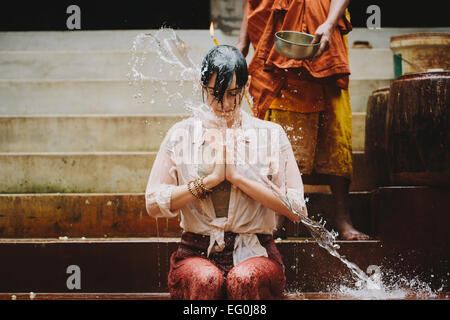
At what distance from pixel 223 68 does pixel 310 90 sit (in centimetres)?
132

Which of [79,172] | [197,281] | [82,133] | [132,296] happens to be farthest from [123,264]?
[82,133]

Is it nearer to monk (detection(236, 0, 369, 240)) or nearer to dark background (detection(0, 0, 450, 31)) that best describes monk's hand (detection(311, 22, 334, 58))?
monk (detection(236, 0, 369, 240))

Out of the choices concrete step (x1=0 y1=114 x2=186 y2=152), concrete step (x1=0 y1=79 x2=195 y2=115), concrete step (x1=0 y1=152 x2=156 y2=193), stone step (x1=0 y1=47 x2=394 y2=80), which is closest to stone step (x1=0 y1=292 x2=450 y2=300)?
concrete step (x1=0 y1=152 x2=156 y2=193)

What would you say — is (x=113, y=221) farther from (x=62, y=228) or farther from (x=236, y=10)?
(x=236, y=10)

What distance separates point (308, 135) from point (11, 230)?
7.23ft

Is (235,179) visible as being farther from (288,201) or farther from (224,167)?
(288,201)

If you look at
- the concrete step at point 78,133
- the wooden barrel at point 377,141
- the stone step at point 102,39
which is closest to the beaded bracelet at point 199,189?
the wooden barrel at point 377,141

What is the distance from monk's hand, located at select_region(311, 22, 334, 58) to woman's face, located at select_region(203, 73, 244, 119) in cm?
104

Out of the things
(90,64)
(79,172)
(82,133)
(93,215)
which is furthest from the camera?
(90,64)

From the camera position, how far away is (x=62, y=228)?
12.4 ft

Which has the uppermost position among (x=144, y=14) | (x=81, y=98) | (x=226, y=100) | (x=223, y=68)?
(x=144, y=14)

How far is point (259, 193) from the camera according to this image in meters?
2.19

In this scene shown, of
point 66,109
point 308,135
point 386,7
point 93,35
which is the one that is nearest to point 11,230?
point 66,109
